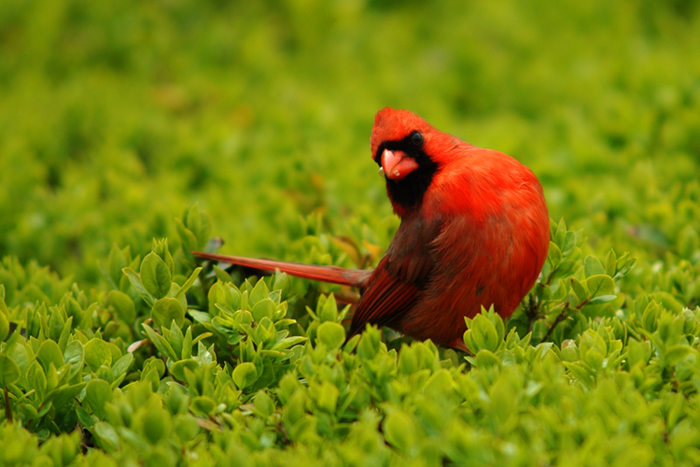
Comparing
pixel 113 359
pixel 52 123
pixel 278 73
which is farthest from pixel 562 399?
pixel 278 73

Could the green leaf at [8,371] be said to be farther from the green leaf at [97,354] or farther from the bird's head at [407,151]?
the bird's head at [407,151]

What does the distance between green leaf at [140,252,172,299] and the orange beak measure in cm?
95

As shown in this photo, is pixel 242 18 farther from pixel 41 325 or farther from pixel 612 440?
pixel 612 440

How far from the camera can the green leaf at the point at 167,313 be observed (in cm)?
249

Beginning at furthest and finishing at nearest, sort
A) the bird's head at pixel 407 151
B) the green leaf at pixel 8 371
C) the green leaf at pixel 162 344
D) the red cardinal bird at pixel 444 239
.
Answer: the bird's head at pixel 407 151, the red cardinal bird at pixel 444 239, the green leaf at pixel 162 344, the green leaf at pixel 8 371

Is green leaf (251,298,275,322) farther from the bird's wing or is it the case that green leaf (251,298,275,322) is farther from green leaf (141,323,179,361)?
the bird's wing

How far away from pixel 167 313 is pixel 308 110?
397cm

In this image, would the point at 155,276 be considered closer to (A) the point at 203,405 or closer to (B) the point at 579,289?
(A) the point at 203,405

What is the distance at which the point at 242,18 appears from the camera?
8.57 metres

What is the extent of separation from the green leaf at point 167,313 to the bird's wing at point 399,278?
2.65 ft

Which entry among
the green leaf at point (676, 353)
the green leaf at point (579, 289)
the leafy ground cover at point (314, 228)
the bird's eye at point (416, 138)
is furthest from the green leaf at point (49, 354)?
the green leaf at point (676, 353)

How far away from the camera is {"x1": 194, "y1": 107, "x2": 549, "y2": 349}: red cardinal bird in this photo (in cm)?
262

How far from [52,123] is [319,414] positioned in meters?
4.91

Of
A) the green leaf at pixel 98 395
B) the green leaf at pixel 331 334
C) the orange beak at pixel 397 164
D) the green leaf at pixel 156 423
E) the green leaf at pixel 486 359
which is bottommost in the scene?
the green leaf at pixel 98 395
